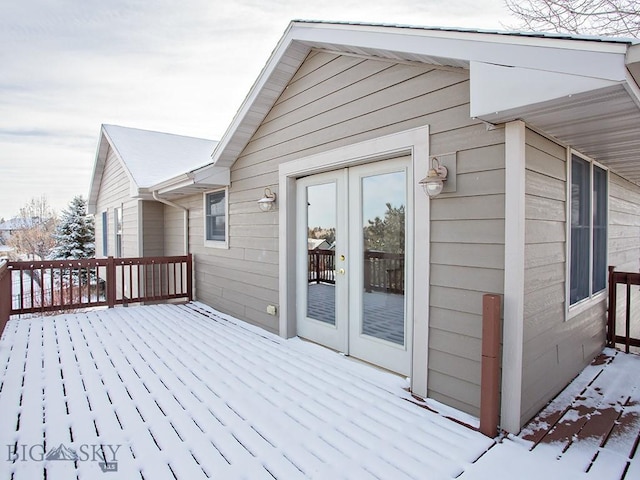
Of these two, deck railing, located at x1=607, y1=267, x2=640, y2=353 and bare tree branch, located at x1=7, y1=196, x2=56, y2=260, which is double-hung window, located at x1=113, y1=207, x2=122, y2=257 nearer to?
deck railing, located at x1=607, y1=267, x2=640, y2=353

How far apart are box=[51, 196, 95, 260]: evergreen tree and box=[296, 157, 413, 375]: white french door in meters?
15.2

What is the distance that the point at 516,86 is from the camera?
204cm

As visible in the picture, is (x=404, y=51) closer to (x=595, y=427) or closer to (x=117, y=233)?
(x=595, y=427)

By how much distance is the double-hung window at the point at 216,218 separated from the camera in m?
6.15

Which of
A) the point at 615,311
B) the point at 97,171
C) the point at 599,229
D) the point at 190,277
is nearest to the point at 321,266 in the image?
the point at 599,229

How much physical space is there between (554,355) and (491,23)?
277 inches

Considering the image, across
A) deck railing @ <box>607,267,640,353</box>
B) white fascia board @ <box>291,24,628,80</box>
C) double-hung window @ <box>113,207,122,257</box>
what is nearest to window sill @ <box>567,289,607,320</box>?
deck railing @ <box>607,267,640,353</box>

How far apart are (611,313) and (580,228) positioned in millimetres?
1531

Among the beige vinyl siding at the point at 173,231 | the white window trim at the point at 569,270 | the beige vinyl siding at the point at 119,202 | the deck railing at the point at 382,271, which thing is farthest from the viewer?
the beige vinyl siding at the point at 119,202

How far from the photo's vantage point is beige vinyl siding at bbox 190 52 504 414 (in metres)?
2.51

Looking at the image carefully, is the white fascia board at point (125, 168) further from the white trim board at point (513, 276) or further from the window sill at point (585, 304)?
the window sill at point (585, 304)

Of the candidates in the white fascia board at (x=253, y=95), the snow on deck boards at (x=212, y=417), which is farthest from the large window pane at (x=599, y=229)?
the white fascia board at (x=253, y=95)
